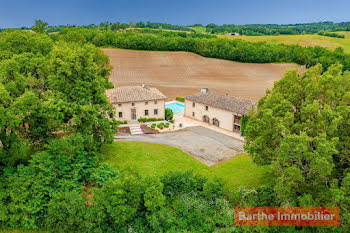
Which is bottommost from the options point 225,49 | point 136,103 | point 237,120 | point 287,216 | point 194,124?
point 194,124

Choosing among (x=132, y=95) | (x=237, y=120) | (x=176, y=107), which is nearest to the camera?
(x=237, y=120)

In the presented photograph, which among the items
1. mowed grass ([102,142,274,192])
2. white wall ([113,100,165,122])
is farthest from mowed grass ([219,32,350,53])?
mowed grass ([102,142,274,192])

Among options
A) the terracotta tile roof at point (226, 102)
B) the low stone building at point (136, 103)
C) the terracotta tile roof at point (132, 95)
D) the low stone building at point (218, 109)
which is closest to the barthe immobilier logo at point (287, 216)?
the low stone building at point (218, 109)

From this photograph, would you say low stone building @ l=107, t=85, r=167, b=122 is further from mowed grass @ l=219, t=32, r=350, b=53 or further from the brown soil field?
mowed grass @ l=219, t=32, r=350, b=53

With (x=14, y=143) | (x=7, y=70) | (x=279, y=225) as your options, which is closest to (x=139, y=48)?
(x=7, y=70)

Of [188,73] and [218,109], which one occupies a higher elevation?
[188,73]

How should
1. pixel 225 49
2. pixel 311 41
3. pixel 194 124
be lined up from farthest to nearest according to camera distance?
pixel 311 41
pixel 225 49
pixel 194 124

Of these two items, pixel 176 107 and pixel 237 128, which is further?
pixel 176 107

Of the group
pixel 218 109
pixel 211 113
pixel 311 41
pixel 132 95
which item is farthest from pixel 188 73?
pixel 311 41

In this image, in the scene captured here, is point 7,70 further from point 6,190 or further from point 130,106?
point 130,106

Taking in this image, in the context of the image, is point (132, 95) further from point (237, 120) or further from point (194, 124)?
point (237, 120)
